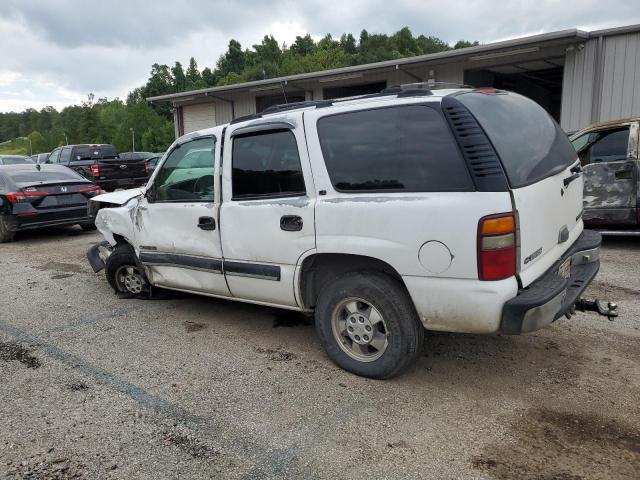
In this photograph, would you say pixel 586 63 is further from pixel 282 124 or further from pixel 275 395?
pixel 275 395

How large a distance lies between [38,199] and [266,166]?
22.8ft

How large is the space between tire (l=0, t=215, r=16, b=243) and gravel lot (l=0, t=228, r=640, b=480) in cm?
507

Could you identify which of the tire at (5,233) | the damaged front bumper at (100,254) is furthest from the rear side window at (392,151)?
the tire at (5,233)

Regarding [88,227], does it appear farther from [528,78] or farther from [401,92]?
[528,78]

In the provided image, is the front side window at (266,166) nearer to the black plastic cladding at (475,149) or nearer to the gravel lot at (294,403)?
the black plastic cladding at (475,149)

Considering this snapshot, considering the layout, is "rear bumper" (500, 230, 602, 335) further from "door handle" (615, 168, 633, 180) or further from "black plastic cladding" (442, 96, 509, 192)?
"door handle" (615, 168, 633, 180)

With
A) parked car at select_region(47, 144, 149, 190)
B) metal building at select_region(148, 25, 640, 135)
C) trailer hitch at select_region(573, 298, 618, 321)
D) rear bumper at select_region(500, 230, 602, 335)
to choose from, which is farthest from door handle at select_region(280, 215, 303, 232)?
parked car at select_region(47, 144, 149, 190)

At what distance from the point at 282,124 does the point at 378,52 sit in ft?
229

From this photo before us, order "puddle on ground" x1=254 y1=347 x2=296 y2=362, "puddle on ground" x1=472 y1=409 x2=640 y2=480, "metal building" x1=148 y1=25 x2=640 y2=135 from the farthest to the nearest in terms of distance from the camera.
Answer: "metal building" x1=148 y1=25 x2=640 y2=135 < "puddle on ground" x1=254 y1=347 x2=296 y2=362 < "puddle on ground" x1=472 y1=409 x2=640 y2=480

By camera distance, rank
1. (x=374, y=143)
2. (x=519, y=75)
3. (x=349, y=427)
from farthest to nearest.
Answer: (x=519, y=75), (x=374, y=143), (x=349, y=427)

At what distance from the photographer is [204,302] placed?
5.47 metres

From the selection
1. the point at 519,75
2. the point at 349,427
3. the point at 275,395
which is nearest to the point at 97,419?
the point at 275,395

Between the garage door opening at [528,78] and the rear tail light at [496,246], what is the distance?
36.8 feet

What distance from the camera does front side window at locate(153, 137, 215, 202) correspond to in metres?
4.36
